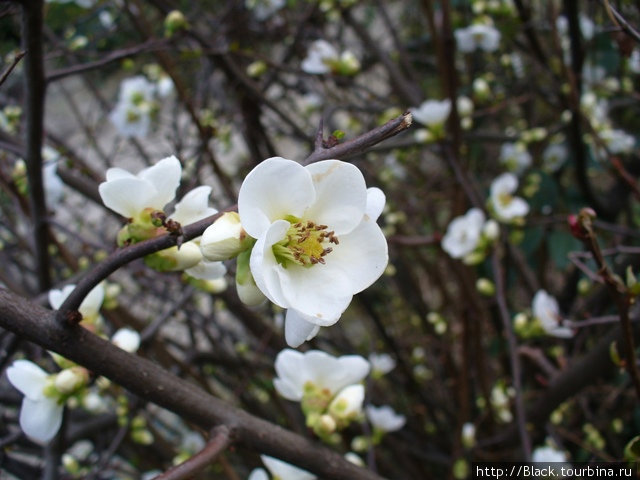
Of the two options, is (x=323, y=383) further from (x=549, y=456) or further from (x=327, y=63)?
(x=327, y=63)

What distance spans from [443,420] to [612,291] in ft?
4.93

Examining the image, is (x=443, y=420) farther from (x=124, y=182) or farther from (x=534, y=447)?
(x=124, y=182)

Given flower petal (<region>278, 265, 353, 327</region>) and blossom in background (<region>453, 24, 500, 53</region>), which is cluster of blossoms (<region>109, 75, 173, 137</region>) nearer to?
blossom in background (<region>453, 24, 500, 53</region>)

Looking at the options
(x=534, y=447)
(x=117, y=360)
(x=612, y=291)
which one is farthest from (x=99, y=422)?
(x=612, y=291)

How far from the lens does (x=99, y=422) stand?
1.47 metres

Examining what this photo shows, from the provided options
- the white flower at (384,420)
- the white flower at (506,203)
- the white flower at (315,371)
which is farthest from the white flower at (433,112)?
the white flower at (315,371)

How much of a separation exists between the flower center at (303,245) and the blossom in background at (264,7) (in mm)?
1850

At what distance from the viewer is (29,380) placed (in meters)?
0.69

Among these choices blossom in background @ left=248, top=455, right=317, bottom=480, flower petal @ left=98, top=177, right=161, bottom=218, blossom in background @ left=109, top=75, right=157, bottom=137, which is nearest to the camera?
flower petal @ left=98, top=177, right=161, bottom=218

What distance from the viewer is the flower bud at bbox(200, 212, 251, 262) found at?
472mm

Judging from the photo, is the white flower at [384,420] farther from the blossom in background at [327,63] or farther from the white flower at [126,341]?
the blossom in background at [327,63]

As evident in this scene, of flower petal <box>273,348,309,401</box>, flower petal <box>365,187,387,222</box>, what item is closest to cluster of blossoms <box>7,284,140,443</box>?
flower petal <box>273,348,309,401</box>

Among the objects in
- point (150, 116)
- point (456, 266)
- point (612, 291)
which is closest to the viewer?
point (612, 291)

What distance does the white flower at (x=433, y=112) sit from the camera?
1.48 meters
